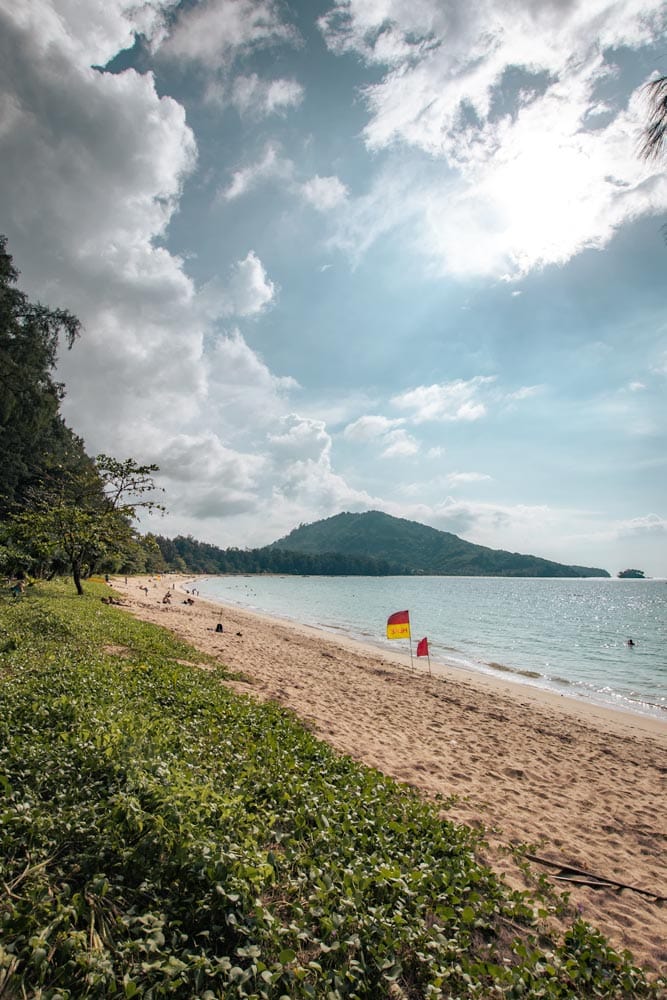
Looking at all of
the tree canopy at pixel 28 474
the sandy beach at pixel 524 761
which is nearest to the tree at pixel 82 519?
the tree canopy at pixel 28 474

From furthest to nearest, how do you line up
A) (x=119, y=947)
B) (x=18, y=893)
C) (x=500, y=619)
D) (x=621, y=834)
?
(x=500, y=619), (x=621, y=834), (x=18, y=893), (x=119, y=947)

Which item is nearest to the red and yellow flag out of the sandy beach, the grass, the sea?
the sandy beach

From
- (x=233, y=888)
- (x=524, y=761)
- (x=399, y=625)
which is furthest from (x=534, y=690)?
(x=233, y=888)

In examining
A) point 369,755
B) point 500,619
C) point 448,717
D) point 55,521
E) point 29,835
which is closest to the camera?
point 29,835

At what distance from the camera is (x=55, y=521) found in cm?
2578

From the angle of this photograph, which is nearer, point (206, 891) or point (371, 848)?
point (206, 891)

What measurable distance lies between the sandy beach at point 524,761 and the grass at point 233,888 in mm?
1191

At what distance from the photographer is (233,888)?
3.57 meters

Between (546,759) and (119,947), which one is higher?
(119,947)

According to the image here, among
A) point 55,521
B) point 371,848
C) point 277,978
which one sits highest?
point 55,521

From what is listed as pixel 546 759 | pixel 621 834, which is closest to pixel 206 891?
pixel 621 834

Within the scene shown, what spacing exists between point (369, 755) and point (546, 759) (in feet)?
16.2

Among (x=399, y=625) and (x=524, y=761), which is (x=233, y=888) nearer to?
(x=524, y=761)

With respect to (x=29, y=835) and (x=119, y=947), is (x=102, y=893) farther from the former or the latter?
(x=29, y=835)
